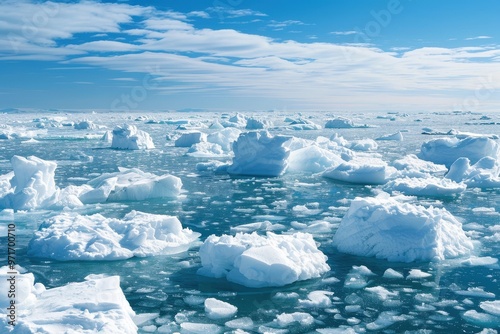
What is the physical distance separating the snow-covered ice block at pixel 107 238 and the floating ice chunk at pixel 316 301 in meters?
2.66

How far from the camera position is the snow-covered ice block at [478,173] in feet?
47.0

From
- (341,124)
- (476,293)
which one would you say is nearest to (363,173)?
(476,293)

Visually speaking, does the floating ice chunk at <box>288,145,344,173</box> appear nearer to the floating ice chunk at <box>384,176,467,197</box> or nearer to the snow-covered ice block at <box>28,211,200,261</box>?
the floating ice chunk at <box>384,176,467,197</box>

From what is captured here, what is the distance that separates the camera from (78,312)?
4.77 metres

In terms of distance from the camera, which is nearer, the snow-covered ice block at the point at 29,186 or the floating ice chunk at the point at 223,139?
the snow-covered ice block at the point at 29,186

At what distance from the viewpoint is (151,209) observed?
440 inches

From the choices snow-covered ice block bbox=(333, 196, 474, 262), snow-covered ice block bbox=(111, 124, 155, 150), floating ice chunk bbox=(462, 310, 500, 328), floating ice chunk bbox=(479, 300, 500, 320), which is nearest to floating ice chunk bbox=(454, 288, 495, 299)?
floating ice chunk bbox=(479, 300, 500, 320)

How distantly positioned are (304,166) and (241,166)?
8.07 ft

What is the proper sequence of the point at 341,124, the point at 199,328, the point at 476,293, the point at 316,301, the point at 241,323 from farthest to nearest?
the point at 341,124
the point at 476,293
the point at 316,301
the point at 241,323
the point at 199,328

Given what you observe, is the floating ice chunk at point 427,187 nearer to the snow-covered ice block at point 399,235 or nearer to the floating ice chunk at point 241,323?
the snow-covered ice block at point 399,235

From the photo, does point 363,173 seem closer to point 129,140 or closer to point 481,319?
point 481,319

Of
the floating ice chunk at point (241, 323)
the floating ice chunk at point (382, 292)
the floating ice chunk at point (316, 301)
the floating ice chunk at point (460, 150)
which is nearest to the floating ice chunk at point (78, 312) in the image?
the floating ice chunk at point (241, 323)

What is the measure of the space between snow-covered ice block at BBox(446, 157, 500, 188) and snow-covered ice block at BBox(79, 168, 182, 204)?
826cm

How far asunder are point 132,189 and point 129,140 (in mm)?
15000
